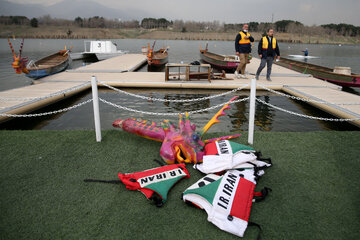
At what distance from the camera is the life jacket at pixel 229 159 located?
3.62m

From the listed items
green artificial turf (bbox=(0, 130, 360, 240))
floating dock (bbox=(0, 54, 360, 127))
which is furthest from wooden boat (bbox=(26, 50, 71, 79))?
green artificial turf (bbox=(0, 130, 360, 240))

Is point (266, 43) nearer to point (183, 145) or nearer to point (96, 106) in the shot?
point (183, 145)

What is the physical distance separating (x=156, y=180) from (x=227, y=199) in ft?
3.57

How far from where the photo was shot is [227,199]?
2.84 m

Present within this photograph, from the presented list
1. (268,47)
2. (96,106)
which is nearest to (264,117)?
(268,47)

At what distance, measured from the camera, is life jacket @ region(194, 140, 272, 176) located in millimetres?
3621

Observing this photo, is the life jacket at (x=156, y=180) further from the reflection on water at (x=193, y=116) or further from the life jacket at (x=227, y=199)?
the reflection on water at (x=193, y=116)

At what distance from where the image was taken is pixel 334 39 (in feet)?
341

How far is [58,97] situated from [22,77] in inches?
443

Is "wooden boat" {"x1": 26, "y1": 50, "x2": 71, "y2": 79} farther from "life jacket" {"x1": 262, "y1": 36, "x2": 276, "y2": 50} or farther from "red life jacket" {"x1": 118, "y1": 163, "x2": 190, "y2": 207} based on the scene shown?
"red life jacket" {"x1": 118, "y1": 163, "x2": 190, "y2": 207}

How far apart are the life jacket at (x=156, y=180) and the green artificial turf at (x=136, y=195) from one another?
9 cm

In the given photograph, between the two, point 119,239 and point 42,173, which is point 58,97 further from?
point 119,239

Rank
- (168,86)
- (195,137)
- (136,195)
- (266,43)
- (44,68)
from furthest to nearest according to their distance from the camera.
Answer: (44,68)
(168,86)
(266,43)
(195,137)
(136,195)

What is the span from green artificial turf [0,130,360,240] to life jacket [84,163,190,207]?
94mm
